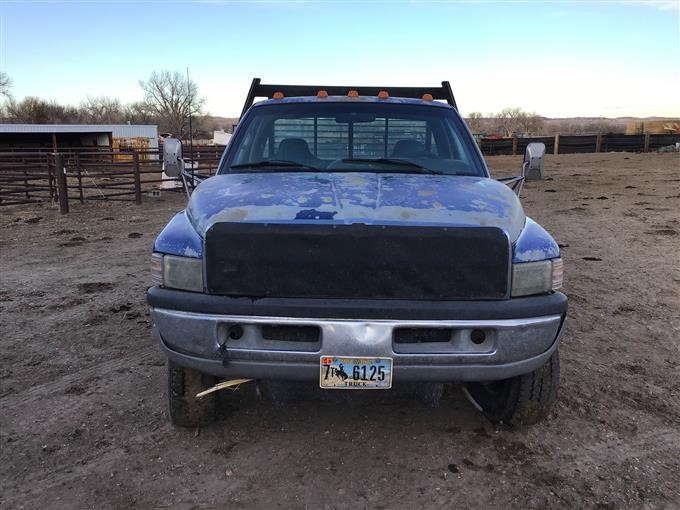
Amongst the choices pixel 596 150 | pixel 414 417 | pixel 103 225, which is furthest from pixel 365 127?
pixel 596 150

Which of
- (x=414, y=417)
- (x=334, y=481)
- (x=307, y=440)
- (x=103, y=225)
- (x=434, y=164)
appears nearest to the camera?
(x=334, y=481)

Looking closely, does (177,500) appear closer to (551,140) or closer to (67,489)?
(67,489)

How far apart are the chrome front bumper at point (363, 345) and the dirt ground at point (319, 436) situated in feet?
1.94

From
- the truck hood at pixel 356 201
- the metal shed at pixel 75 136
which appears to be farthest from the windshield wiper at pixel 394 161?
the metal shed at pixel 75 136

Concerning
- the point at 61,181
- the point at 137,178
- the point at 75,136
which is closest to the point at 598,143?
the point at 137,178

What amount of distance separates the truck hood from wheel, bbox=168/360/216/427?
2.74 feet

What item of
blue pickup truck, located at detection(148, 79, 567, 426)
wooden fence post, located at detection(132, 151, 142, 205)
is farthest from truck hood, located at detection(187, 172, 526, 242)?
wooden fence post, located at detection(132, 151, 142, 205)

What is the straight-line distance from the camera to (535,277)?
8.53ft

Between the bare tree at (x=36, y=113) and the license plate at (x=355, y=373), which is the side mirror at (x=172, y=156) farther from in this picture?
the bare tree at (x=36, y=113)

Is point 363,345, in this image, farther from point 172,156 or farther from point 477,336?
point 172,156

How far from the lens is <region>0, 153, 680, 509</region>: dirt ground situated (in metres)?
2.64

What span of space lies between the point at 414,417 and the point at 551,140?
35.6 meters

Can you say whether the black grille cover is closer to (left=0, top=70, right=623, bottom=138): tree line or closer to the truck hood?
the truck hood

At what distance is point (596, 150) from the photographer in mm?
34375
